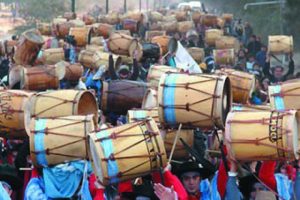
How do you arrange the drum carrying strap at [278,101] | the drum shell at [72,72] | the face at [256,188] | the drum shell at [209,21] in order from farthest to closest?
the drum shell at [209,21]
the drum shell at [72,72]
the drum carrying strap at [278,101]
the face at [256,188]

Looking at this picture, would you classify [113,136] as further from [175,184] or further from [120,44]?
[120,44]

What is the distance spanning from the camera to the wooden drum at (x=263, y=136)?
6766 millimetres

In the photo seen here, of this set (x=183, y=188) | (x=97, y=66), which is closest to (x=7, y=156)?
(x=183, y=188)

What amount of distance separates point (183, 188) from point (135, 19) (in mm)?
21460

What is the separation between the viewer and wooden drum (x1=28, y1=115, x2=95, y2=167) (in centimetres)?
746

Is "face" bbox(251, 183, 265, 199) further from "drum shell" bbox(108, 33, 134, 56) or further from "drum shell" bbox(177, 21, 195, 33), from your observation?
"drum shell" bbox(177, 21, 195, 33)

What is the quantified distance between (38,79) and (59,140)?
4634 millimetres

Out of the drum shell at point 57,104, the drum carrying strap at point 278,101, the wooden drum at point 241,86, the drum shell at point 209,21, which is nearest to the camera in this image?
the drum carrying strap at point 278,101

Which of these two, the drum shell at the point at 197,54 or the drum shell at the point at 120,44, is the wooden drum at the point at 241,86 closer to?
the drum shell at the point at 120,44

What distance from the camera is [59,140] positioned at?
24.6 ft

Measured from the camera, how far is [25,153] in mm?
8773

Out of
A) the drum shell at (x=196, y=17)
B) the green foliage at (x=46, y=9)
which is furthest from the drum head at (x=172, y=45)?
the green foliage at (x=46, y=9)

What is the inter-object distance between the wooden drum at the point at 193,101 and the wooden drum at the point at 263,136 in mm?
545

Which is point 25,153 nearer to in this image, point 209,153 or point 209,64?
point 209,153
